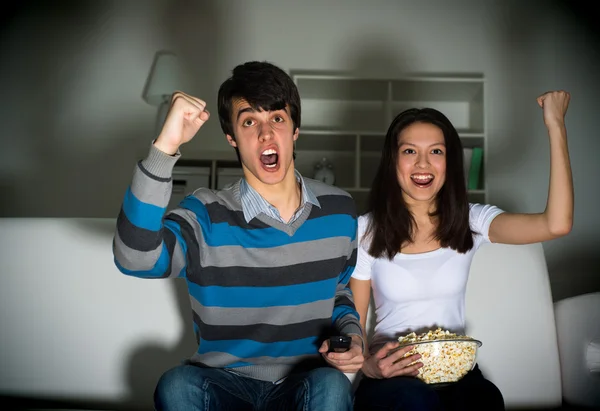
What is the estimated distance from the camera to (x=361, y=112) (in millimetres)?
4035

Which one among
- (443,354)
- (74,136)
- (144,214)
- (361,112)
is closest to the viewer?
(144,214)

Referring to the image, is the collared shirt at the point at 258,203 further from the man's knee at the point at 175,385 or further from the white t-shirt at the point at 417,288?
the man's knee at the point at 175,385

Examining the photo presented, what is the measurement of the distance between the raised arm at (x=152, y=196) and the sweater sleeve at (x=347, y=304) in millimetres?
487

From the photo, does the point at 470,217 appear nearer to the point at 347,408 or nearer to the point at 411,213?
the point at 411,213

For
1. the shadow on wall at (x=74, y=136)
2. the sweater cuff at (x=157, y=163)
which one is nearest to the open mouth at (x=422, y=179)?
the sweater cuff at (x=157, y=163)

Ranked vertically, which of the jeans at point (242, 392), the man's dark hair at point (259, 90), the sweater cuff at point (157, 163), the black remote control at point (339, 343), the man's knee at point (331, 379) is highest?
the man's dark hair at point (259, 90)

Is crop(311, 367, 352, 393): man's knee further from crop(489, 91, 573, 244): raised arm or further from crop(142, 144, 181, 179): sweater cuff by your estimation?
crop(489, 91, 573, 244): raised arm

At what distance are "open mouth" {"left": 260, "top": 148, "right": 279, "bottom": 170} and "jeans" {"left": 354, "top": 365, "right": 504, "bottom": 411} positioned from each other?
0.59 m

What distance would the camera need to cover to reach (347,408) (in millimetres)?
1163

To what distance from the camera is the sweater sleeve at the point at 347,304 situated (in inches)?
55.9

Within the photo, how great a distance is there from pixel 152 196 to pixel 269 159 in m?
0.43

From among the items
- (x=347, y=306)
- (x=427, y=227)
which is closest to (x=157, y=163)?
(x=347, y=306)

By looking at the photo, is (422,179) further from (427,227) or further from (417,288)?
(417,288)

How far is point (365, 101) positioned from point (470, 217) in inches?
97.4
